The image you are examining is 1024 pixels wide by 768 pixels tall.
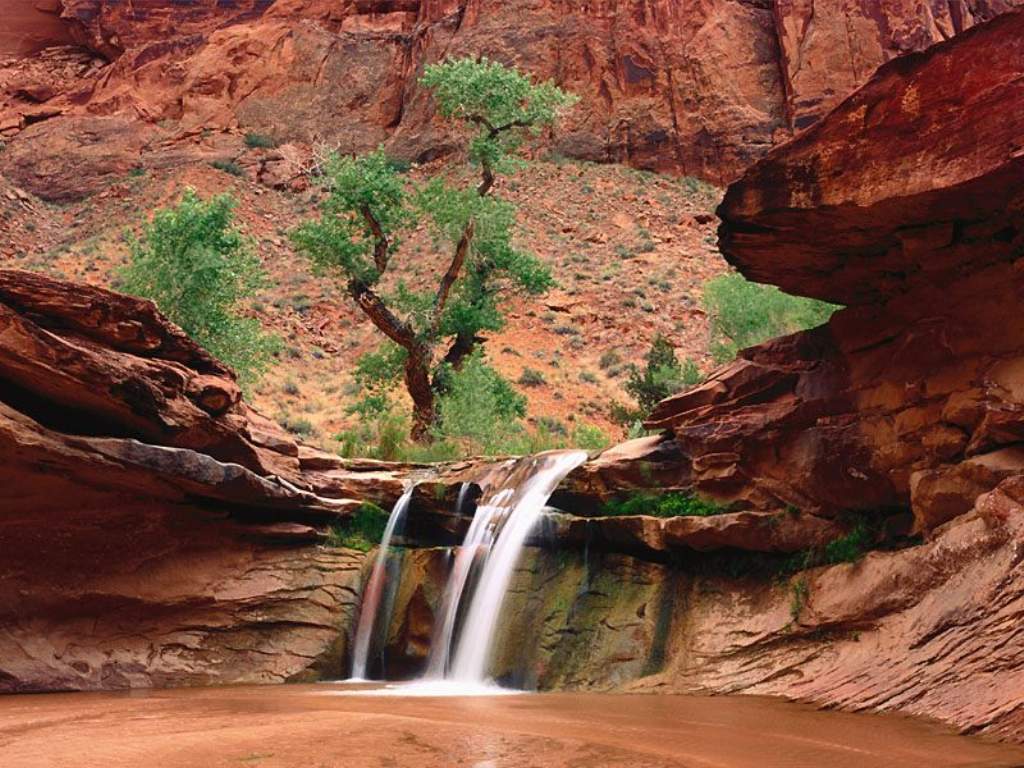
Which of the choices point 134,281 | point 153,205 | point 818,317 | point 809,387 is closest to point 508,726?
point 809,387

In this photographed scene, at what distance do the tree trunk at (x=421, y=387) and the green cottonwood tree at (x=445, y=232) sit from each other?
0.08 feet

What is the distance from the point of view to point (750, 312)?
2825 centimetres

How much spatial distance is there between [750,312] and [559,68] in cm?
3254

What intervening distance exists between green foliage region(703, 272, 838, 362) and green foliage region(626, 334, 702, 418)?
1208 millimetres

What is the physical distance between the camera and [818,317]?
75.7 feet

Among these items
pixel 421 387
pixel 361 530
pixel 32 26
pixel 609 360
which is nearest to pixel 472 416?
pixel 421 387

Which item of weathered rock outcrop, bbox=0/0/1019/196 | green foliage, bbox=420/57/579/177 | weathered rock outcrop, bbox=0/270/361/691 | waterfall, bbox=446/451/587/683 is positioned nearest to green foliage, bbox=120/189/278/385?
green foliage, bbox=420/57/579/177

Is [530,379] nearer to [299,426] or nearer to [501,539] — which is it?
[299,426]

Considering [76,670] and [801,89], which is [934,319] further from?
[801,89]

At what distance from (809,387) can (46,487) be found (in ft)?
29.0

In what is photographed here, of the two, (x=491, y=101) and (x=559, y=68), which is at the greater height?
(x=559, y=68)

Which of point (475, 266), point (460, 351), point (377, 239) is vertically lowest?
point (460, 351)

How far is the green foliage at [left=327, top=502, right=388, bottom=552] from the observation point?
1427 cm

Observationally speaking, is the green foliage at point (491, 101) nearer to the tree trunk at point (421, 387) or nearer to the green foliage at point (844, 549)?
the tree trunk at point (421, 387)
